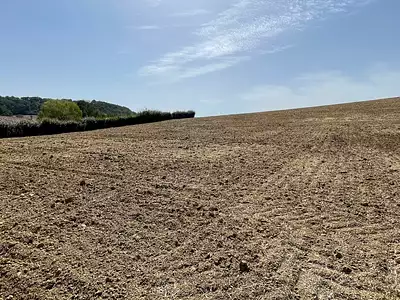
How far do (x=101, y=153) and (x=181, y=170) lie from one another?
2.16 m

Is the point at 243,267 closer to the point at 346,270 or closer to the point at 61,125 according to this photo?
the point at 346,270

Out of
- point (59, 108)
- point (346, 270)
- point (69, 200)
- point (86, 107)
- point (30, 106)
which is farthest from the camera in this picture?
point (30, 106)

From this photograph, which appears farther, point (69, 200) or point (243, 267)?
point (69, 200)

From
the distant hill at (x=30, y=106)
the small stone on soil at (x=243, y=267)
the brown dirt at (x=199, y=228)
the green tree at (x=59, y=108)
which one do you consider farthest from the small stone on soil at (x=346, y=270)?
the distant hill at (x=30, y=106)

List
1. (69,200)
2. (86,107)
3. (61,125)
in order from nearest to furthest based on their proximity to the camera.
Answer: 1. (69,200)
2. (61,125)
3. (86,107)

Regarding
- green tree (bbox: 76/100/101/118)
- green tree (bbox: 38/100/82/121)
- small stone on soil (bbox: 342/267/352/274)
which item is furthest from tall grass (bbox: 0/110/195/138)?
green tree (bbox: 76/100/101/118)

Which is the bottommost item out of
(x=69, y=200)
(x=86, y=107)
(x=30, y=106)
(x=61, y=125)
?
(x=69, y=200)

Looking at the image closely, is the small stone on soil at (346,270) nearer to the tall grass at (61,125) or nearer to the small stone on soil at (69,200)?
the small stone on soil at (69,200)

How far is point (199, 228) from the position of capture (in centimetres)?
321

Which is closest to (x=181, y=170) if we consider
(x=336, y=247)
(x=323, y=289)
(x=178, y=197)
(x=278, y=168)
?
(x=178, y=197)

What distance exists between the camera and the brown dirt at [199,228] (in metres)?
2.33

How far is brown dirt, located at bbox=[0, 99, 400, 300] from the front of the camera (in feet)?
7.65

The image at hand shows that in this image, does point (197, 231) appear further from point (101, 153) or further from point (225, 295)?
point (101, 153)

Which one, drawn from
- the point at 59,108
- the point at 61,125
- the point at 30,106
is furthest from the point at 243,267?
the point at 30,106
